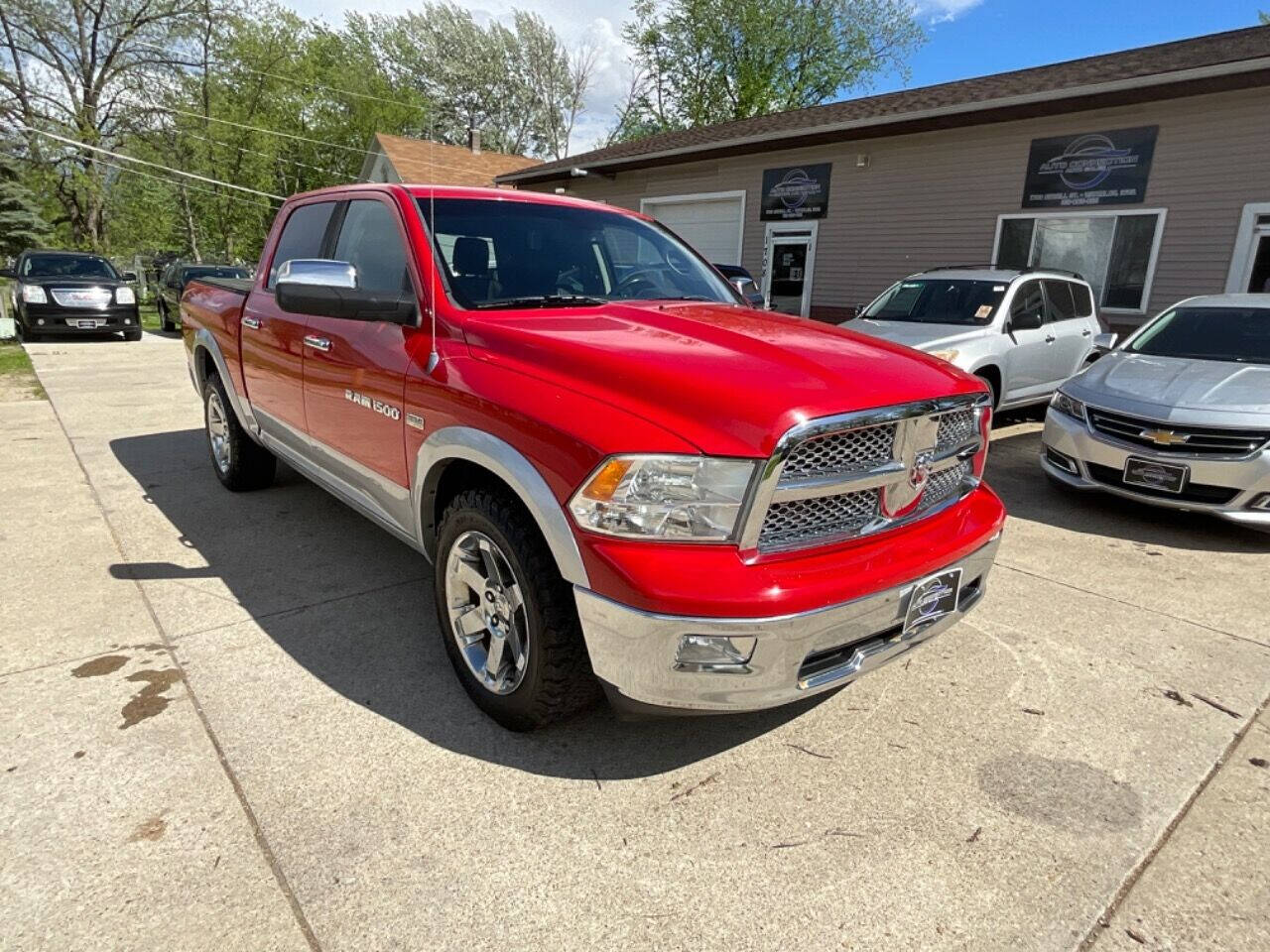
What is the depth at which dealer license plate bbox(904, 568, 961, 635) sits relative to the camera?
2.22 metres

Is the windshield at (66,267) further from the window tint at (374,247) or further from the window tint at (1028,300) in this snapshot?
the window tint at (1028,300)

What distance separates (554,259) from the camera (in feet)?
10.3

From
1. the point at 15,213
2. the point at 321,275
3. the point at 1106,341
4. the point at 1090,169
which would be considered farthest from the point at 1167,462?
the point at 15,213

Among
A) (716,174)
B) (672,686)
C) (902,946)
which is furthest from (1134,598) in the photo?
(716,174)

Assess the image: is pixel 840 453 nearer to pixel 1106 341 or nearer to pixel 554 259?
pixel 554 259

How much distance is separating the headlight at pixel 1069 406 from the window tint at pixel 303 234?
5000mm

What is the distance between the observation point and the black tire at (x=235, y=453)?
4898 millimetres

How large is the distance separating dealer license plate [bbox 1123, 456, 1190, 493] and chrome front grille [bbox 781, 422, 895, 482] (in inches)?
137

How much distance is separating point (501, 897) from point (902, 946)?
99 cm

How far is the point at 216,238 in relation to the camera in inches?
1271

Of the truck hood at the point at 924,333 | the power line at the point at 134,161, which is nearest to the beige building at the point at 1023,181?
the truck hood at the point at 924,333

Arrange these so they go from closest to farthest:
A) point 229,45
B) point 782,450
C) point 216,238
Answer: point 782,450 → point 229,45 → point 216,238

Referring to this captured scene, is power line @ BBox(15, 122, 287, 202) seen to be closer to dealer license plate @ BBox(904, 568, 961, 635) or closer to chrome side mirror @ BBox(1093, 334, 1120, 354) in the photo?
chrome side mirror @ BBox(1093, 334, 1120, 354)

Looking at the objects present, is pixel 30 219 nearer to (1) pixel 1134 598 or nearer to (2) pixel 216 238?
(2) pixel 216 238
